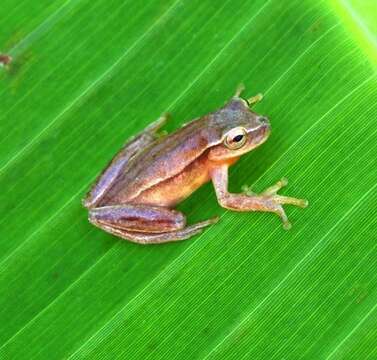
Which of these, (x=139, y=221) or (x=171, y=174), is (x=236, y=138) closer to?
(x=171, y=174)

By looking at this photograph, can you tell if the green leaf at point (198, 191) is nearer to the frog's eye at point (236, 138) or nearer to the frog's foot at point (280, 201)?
the frog's foot at point (280, 201)

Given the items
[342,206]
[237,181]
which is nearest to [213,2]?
[237,181]

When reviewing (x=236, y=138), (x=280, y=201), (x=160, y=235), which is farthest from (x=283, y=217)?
(x=160, y=235)

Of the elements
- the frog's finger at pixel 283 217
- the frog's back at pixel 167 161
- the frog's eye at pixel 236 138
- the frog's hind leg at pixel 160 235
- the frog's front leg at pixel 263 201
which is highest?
the frog's back at pixel 167 161

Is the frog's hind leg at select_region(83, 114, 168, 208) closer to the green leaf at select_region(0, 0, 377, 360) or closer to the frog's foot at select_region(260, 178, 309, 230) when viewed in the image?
the green leaf at select_region(0, 0, 377, 360)

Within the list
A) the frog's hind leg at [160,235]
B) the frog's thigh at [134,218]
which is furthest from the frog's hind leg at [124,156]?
the frog's hind leg at [160,235]

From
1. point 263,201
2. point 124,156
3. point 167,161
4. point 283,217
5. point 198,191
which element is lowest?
point 283,217
